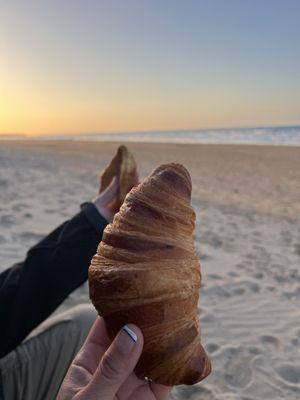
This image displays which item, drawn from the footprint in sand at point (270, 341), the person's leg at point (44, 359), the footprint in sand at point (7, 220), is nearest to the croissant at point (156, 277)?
the person's leg at point (44, 359)

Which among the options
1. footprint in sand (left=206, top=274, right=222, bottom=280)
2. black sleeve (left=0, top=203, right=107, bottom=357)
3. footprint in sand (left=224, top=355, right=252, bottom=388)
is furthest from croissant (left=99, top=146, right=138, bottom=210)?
footprint in sand (left=206, top=274, right=222, bottom=280)

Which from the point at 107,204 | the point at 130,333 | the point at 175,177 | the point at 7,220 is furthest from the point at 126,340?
the point at 7,220

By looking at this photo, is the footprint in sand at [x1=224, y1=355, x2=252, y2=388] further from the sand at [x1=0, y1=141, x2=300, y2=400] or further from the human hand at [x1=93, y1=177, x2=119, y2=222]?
the human hand at [x1=93, y1=177, x2=119, y2=222]

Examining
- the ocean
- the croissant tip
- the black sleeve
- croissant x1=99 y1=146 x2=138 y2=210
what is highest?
the croissant tip

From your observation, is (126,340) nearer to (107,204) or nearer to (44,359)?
(44,359)

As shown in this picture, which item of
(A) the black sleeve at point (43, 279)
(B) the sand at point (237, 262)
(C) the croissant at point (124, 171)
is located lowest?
(B) the sand at point (237, 262)

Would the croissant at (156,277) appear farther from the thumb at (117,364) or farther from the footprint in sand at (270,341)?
the footprint in sand at (270,341)

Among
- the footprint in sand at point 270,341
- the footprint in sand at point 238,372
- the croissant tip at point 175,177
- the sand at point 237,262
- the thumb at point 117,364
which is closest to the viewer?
the thumb at point 117,364
